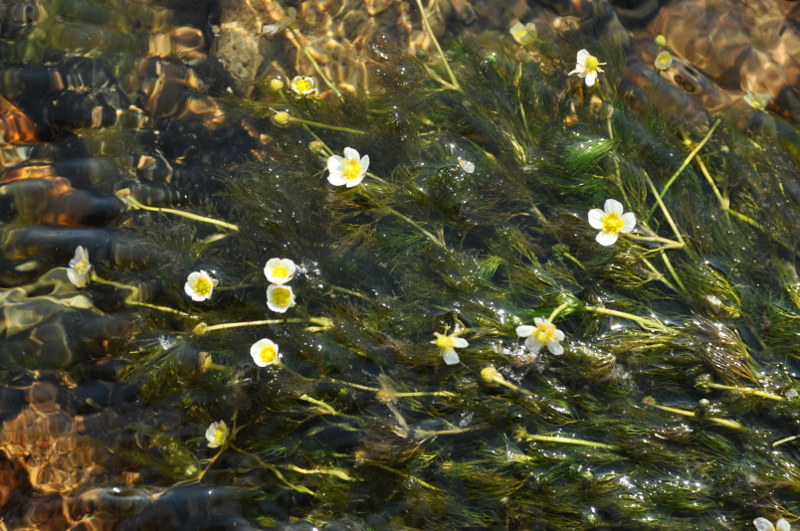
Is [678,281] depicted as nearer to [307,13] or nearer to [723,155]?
[723,155]

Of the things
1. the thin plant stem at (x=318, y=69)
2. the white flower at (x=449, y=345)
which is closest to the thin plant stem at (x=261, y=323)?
the white flower at (x=449, y=345)

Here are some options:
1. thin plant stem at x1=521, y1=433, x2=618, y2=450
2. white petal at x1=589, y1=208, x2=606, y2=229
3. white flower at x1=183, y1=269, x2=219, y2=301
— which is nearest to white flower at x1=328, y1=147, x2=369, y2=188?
white flower at x1=183, y1=269, x2=219, y2=301

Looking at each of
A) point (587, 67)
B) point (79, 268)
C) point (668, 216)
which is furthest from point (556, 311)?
point (79, 268)

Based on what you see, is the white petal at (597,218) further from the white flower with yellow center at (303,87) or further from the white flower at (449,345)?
the white flower with yellow center at (303,87)

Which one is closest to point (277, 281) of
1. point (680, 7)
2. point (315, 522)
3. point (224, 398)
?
point (224, 398)

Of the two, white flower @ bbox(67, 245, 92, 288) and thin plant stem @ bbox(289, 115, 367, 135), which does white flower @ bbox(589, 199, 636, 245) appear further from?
white flower @ bbox(67, 245, 92, 288)

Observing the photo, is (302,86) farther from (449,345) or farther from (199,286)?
(449,345)

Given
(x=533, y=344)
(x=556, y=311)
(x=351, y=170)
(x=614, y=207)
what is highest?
(x=614, y=207)
